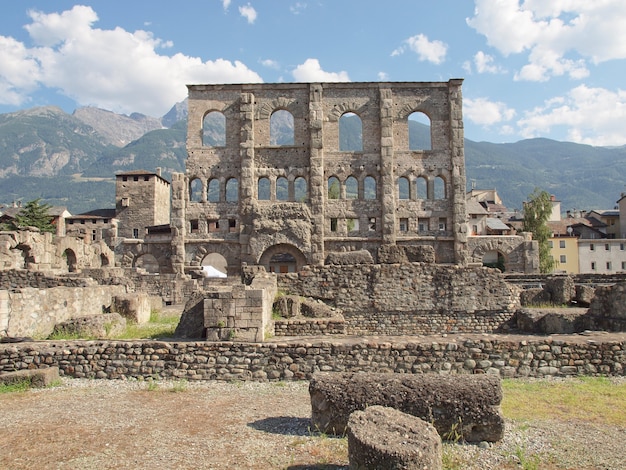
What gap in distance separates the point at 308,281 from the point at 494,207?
238ft

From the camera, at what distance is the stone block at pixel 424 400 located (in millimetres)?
6266

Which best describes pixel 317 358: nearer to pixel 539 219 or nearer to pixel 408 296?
pixel 408 296

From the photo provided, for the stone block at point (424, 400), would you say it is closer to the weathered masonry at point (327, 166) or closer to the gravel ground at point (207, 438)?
the gravel ground at point (207, 438)

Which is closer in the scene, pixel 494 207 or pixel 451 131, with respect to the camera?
pixel 451 131

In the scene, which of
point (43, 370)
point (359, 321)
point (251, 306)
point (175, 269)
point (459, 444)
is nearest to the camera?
point (459, 444)

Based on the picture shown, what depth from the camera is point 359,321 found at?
17.9 m

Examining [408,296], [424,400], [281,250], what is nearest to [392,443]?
[424,400]

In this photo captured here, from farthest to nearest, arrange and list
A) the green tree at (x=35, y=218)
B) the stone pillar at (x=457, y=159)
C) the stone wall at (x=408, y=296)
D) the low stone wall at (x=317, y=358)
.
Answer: the green tree at (x=35, y=218) < the stone pillar at (x=457, y=159) < the stone wall at (x=408, y=296) < the low stone wall at (x=317, y=358)

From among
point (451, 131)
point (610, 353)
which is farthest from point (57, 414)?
point (451, 131)

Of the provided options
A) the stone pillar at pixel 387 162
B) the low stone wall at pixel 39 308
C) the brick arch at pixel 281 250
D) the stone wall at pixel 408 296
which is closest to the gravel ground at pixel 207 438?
the low stone wall at pixel 39 308

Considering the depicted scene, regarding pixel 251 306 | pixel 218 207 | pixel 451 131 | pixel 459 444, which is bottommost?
pixel 459 444

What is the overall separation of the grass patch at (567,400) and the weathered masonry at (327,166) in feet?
89.2

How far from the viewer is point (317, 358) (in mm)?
9523

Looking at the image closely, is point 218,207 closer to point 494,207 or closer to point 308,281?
point 308,281
